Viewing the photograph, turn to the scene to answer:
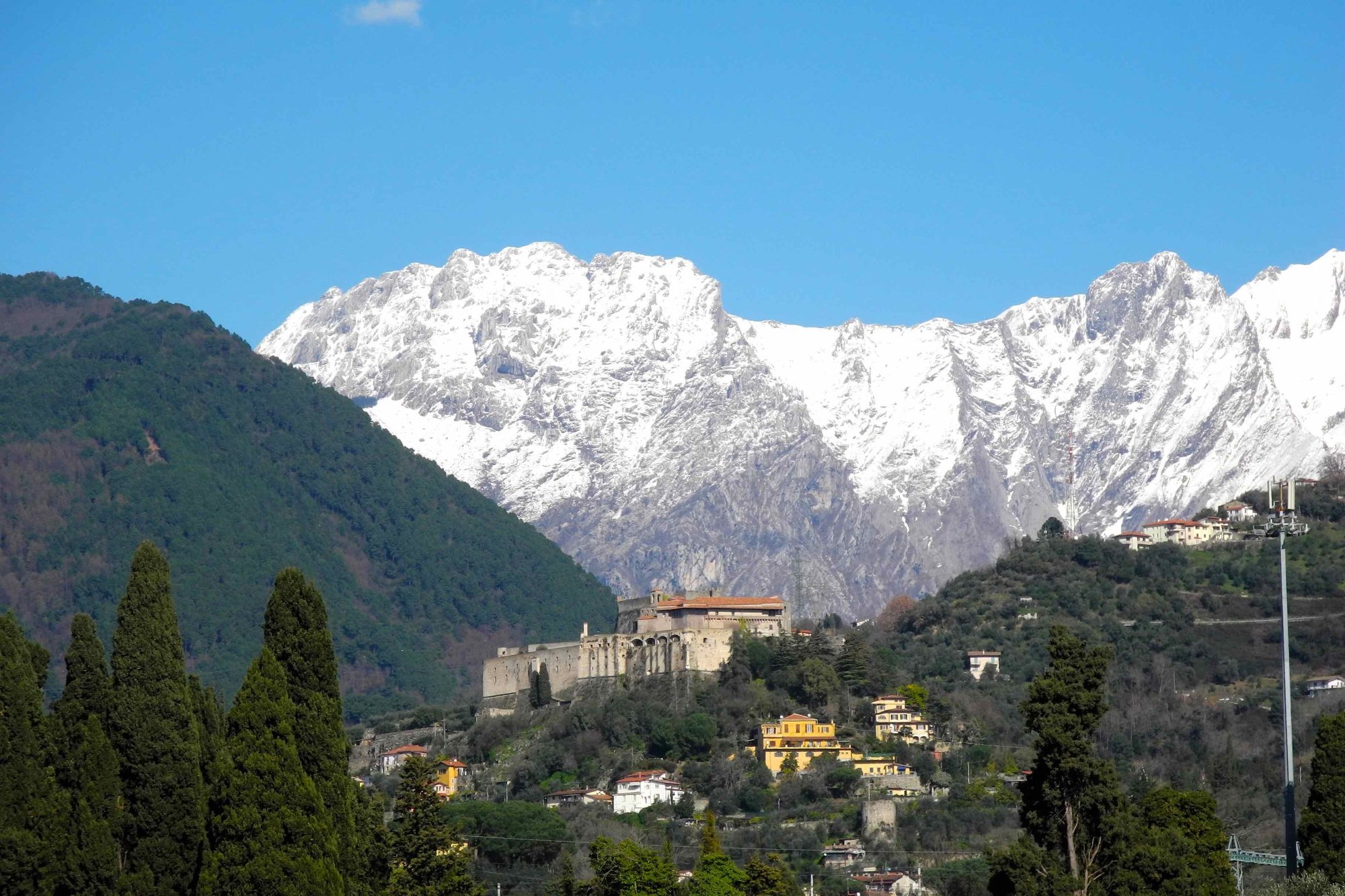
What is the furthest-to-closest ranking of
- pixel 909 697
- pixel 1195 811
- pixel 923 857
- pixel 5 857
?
pixel 909 697, pixel 923 857, pixel 1195 811, pixel 5 857

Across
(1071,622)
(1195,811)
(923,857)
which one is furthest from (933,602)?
(1195,811)

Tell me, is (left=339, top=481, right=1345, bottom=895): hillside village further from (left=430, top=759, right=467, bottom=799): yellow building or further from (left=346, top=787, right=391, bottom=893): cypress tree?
(left=346, top=787, right=391, bottom=893): cypress tree

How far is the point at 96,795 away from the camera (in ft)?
153

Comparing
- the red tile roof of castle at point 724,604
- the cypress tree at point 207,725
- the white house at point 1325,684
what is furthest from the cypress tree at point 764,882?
the white house at point 1325,684

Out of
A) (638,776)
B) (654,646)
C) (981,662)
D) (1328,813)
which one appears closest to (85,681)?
(1328,813)

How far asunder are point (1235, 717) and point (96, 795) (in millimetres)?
99639

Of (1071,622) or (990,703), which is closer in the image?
(990,703)

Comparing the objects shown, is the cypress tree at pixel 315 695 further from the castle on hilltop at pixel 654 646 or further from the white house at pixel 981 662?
the white house at pixel 981 662

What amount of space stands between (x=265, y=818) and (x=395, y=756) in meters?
107

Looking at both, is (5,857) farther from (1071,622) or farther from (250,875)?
(1071,622)

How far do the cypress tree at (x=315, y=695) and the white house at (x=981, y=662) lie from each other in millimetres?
106221

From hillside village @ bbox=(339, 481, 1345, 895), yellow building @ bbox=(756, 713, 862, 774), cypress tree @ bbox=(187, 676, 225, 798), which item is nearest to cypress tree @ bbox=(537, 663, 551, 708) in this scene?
hillside village @ bbox=(339, 481, 1345, 895)

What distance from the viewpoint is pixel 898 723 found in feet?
420

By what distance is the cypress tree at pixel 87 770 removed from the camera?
4591 cm
